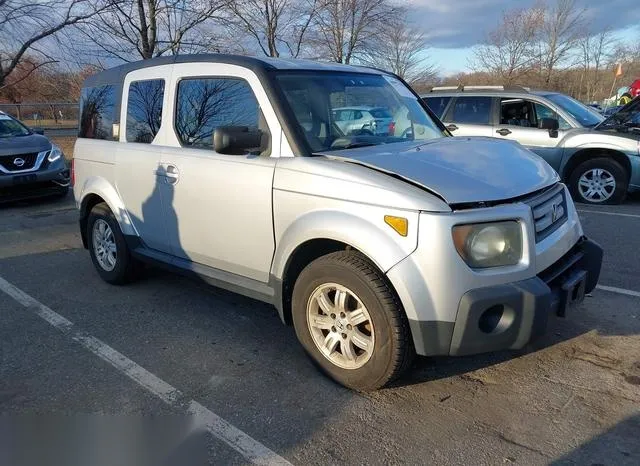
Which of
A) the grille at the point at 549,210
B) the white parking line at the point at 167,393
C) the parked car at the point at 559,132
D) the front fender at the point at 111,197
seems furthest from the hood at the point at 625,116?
the white parking line at the point at 167,393

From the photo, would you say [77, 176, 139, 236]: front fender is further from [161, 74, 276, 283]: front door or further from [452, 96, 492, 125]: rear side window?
[452, 96, 492, 125]: rear side window

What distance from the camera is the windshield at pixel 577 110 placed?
908cm

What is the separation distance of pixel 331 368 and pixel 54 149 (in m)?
8.57

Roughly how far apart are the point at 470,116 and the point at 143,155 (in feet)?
22.0

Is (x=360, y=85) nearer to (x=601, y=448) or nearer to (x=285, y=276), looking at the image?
(x=285, y=276)

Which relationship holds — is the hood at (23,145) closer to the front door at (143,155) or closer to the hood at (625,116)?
the front door at (143,155)

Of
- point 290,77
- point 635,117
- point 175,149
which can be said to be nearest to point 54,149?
point 175,149

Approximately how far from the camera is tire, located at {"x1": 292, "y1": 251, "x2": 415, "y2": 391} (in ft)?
9.53

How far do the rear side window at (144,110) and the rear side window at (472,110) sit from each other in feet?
21.1

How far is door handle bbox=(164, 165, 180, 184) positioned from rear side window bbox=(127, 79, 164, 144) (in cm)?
43

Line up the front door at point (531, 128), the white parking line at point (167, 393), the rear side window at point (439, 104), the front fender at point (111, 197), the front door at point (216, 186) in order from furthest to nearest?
the rear side window at point (439, 104) < the front door at point (531, 128) < the front fender at point (111, 197) < the front door at point (216, 186) < the white parking line at point (167, 393)

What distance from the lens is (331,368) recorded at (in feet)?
10.7

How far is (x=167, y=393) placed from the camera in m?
3.24

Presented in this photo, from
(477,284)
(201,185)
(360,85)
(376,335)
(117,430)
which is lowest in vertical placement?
(117,430)
